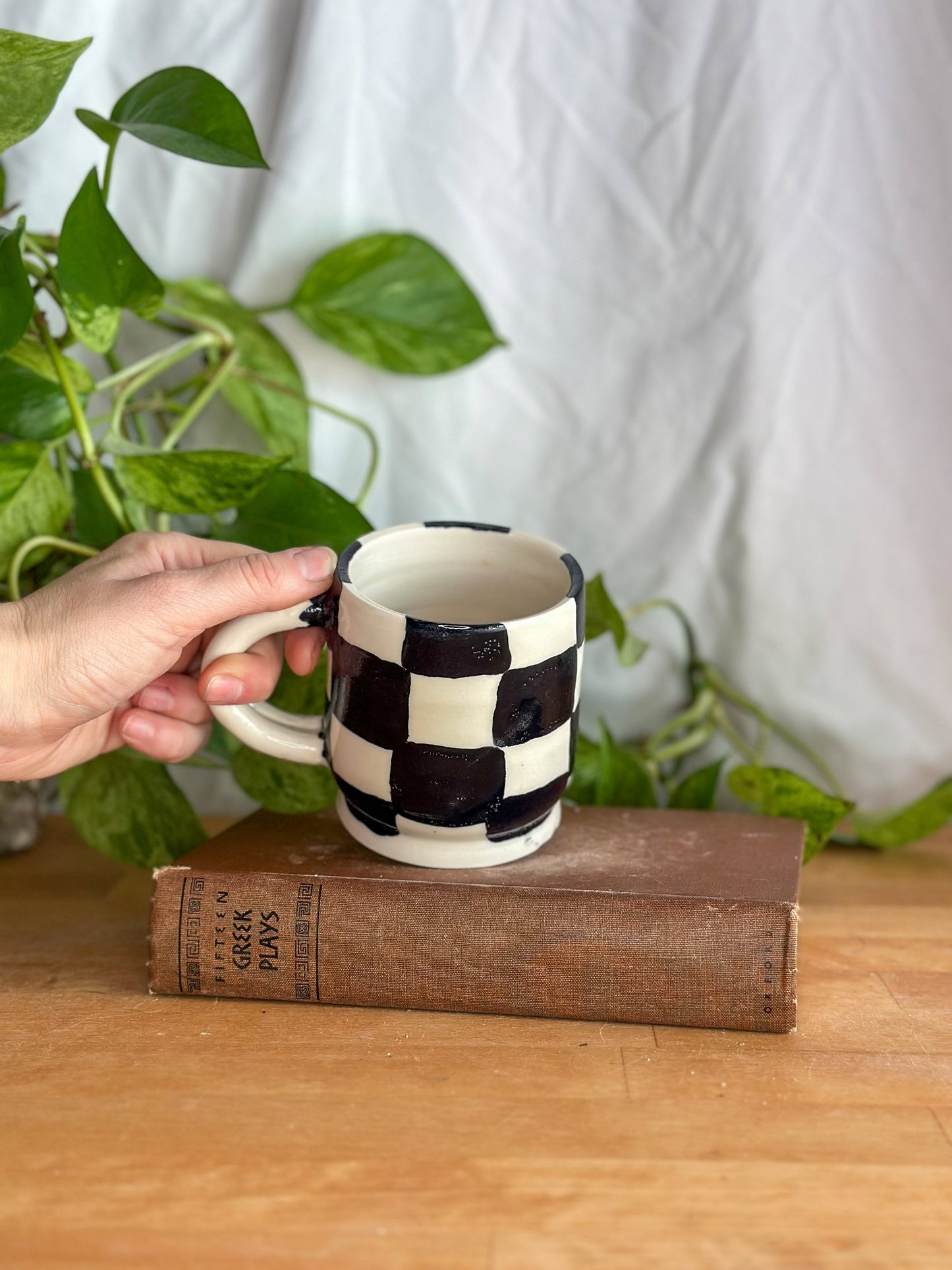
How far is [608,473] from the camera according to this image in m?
0.85

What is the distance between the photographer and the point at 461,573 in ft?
2.14

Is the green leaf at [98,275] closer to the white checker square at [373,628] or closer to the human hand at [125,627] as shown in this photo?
the human hand at [125,627]

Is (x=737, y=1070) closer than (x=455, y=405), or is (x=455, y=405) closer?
(x=737, y=1070)

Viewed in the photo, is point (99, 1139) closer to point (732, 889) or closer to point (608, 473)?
point (732, 889)

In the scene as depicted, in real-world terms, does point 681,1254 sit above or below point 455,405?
below

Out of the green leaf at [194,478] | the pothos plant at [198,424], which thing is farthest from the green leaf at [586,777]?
the green leaf at [194,478]

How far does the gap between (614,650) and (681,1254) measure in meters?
0.51

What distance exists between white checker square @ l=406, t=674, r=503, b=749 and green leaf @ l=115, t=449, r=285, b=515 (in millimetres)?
174

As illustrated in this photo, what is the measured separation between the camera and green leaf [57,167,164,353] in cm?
60

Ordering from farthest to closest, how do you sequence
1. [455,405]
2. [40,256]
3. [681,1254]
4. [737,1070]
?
[455,405] → [40,256] → [737,1070] → [681,1254]

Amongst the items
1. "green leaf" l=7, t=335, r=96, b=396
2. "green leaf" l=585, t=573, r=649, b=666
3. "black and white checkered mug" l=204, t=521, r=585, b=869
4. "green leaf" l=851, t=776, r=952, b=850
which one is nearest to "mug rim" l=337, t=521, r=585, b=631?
"black and white checkered mug" l=204, t=521, r=585, b=869

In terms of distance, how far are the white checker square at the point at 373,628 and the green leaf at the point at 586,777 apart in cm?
29

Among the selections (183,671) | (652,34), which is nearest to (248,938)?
(183,671)

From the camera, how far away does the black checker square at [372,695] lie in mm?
551
